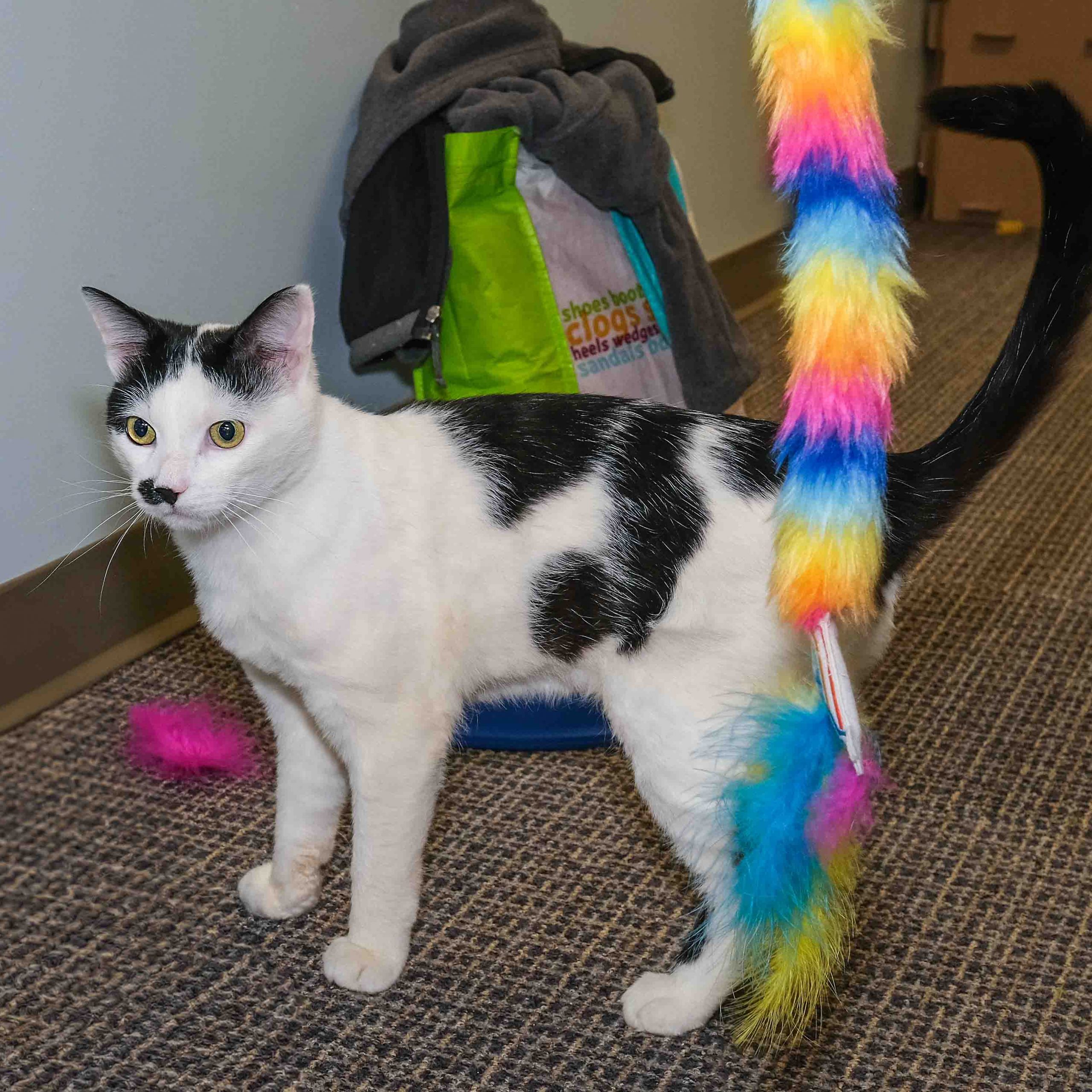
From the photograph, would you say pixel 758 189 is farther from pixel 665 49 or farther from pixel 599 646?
pixel 599 646

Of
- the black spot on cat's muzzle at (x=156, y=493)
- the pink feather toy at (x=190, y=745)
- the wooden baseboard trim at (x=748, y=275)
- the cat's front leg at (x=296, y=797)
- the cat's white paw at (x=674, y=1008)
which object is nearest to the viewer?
the black spot on cat's muzzle at (x=156, y=493)

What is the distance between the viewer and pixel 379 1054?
1.08 metres

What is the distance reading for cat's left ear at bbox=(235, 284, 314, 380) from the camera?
102 cm

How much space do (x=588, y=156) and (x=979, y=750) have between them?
3.35ft

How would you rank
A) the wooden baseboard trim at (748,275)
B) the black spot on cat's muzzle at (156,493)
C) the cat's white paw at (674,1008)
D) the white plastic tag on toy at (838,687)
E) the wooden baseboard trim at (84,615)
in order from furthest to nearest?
the wooden baseboard trim at (748,275) < the wooden baseboard trim at (84,615) < the cat's white paw at (674,1008) < the black spot on cat's muzzle at (156,493) < the white plastic tag on toy at (838,687)

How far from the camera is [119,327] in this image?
107cm

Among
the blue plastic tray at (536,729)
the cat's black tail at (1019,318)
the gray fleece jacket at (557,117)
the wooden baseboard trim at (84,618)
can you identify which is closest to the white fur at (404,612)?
the cat's black tail at (1019,318)

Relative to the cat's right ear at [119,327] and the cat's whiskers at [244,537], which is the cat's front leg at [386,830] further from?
the cat's right ear at [119,327]

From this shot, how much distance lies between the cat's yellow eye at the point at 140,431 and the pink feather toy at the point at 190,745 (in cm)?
56

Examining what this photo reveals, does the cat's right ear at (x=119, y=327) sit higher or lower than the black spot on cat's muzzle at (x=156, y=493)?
higher

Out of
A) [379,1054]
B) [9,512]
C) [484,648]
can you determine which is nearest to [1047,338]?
[484,648]

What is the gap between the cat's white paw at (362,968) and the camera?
44.7 inches

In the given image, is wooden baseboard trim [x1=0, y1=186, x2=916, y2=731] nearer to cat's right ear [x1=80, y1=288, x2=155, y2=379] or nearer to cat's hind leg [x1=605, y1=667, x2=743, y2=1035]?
cat's right ear [x1=80, y1=288, x2=155, y2=379]

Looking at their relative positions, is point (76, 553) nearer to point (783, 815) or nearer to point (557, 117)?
point (557, 117)
